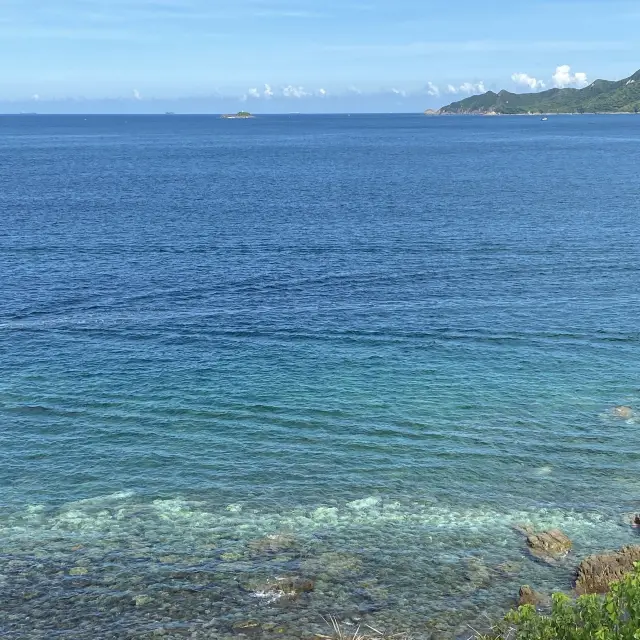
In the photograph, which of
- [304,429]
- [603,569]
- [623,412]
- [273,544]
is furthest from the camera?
[623,412]

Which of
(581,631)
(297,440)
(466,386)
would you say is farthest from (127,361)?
(581,631)

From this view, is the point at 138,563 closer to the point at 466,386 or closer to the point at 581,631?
the point at 581,631

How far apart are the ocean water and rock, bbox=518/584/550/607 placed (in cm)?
89

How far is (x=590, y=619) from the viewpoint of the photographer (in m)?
27.9

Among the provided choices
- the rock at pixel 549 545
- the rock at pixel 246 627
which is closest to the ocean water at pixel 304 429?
the rock at pixel 246 627

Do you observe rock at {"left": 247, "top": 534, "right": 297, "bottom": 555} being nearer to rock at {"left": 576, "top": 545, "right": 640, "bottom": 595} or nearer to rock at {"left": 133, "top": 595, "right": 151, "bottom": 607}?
rock at {"left": 133, "top": 595, "right": 151, "bottom": 607}

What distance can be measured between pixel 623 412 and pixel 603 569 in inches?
944

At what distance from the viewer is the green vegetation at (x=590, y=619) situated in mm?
26641

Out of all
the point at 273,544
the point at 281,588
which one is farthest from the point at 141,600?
the point at 273,544

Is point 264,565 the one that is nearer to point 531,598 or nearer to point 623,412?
point 531,598

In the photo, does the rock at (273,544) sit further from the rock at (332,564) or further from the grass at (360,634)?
the grass at (360,634)

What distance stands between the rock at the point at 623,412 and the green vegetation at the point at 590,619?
1374 inches

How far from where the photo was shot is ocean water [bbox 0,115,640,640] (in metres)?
42.5

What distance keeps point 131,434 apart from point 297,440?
13.1 metres
